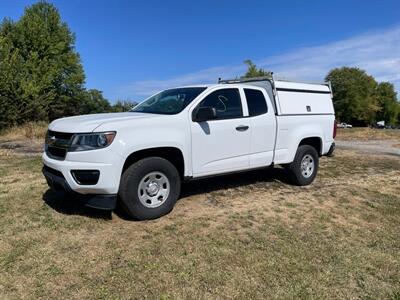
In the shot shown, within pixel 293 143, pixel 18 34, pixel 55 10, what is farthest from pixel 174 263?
pixel 55 10

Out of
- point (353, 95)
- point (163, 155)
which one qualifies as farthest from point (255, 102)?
point (353, 95)

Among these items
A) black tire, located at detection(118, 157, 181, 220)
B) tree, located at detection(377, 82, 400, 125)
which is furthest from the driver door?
tree, located at detection(377, 82, 400, 125)

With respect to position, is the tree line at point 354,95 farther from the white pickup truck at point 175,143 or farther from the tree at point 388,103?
the white pickup truck at point 175,143

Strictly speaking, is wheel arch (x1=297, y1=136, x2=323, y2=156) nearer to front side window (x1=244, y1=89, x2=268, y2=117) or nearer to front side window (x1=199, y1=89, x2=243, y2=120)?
front side window (x1=244, y1=89, x2=268, y2=117)

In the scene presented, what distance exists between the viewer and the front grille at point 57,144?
4750 millimetres

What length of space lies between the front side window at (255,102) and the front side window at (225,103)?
0.69 feet

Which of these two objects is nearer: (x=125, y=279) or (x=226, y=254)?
(x=125, y=279)

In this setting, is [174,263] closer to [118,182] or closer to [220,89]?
[118,182]

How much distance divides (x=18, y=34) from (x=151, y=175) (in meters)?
41.8

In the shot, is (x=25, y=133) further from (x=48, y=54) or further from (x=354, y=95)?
(x=354, y=95)

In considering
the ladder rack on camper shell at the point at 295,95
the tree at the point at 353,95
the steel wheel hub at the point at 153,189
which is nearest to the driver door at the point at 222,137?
the steel wheel hub at the point at 153,189

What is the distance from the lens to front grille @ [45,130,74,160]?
475 cm

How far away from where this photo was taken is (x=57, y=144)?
490cm

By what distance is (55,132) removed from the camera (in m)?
4.99
